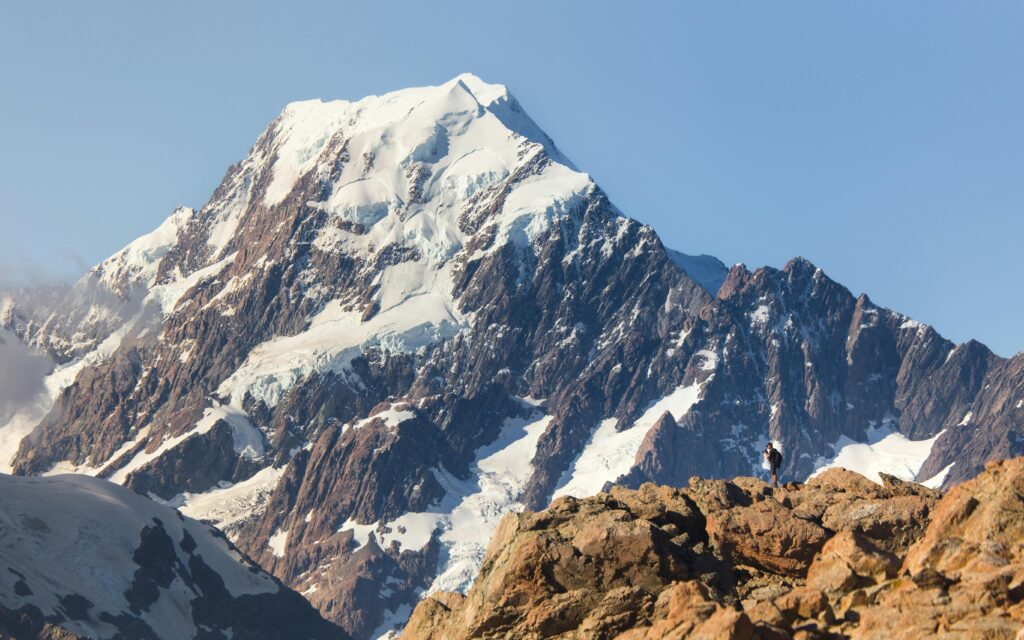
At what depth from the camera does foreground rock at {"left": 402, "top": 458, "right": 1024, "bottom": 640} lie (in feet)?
165

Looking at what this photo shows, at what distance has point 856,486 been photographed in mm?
70500

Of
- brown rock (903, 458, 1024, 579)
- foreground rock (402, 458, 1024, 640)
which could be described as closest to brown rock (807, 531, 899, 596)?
foreground rock (402, 458, 1024, 640)

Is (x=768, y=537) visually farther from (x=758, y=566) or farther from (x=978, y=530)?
(x=978, y=530)

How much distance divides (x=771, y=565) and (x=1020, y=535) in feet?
41.0

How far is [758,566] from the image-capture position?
64000 millimetres

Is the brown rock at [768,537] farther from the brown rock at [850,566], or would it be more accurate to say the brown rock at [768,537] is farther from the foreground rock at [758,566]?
the brown rock at [850,566]

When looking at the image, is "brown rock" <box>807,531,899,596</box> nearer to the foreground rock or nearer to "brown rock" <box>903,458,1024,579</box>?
the foreground rock

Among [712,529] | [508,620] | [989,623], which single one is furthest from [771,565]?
[989,623]

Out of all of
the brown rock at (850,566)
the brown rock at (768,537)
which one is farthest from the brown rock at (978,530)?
the brown rock at (768,537)

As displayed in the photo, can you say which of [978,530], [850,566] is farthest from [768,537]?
[978,530]

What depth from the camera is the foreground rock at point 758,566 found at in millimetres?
50438

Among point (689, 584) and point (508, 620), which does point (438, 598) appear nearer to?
point (508, 620)

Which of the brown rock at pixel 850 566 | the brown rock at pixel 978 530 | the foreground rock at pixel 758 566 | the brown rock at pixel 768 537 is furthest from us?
the brown rock at pixel 768 537

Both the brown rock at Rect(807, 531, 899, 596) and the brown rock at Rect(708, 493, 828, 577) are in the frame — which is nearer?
the brown rock at Rect(807, 531, 899, 596)
